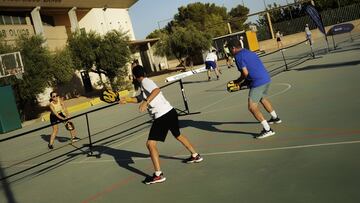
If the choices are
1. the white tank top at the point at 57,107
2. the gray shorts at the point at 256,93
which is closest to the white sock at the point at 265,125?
the gray shorts at the point at 256,93

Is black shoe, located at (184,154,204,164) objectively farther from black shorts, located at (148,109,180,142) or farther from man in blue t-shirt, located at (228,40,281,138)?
man in blue t-shirt, located at (228,40,281,138)

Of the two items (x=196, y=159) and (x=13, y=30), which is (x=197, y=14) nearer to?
(x=13, y=30)

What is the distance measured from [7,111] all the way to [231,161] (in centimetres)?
2131

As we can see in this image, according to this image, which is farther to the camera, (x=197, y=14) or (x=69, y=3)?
(x=197, y=14)

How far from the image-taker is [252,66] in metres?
8.59

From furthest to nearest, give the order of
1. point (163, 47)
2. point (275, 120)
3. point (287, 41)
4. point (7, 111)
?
point (163, 47) < point (287, 41) < point (7, 111) < point (275, 120)

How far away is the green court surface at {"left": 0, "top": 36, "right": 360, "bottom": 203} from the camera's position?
19.1 feet

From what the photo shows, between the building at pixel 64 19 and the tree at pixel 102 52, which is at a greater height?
the building at pixel 64 19

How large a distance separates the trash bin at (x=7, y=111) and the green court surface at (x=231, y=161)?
483 inches

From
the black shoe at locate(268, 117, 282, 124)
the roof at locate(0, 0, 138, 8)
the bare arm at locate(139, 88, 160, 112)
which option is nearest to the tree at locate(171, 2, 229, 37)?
the roof at locate(0, 0, 138, 8)

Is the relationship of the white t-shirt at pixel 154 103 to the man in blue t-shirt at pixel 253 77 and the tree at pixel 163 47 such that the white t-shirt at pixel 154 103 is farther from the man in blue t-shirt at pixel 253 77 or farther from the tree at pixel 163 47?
A: the tree at pixel 163 47

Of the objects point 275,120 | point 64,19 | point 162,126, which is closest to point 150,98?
point 162,126

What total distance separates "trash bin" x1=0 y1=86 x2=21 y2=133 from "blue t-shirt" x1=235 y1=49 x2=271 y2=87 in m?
20.4

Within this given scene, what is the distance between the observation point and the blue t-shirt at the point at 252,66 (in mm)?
8531
